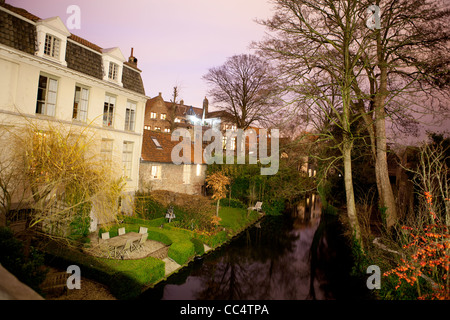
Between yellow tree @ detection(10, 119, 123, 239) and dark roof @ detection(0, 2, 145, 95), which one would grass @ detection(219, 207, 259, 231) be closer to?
yellow tree @ detection(10, 119, 123, 239)

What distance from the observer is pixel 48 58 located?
12.1 metres

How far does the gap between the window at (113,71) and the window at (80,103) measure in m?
2.06

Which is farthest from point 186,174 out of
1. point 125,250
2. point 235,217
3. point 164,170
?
point 125,250

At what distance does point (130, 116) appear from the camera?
17.2m

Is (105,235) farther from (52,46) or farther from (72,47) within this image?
(72,47)

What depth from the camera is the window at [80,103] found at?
45.3ft

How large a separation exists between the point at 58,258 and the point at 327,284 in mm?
10742

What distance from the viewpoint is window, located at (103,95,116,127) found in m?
15.4

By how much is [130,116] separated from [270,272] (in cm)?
1359

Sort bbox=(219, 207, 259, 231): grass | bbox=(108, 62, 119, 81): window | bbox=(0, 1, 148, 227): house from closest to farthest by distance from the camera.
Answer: bbox=(0, 1, 148, 227): house, bbox=(108, 62, 119, 81): window, bbox=(219, 207, 259, 231): grass

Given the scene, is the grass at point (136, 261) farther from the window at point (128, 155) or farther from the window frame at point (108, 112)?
the window frame at point (108, 112)

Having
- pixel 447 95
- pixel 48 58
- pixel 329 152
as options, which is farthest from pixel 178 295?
pixel 329 152

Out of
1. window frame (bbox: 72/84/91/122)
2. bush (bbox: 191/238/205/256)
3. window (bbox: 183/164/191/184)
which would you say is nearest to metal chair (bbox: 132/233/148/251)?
bush (bbox: 191/238/205/256)

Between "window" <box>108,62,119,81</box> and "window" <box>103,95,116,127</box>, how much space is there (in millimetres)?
1336
